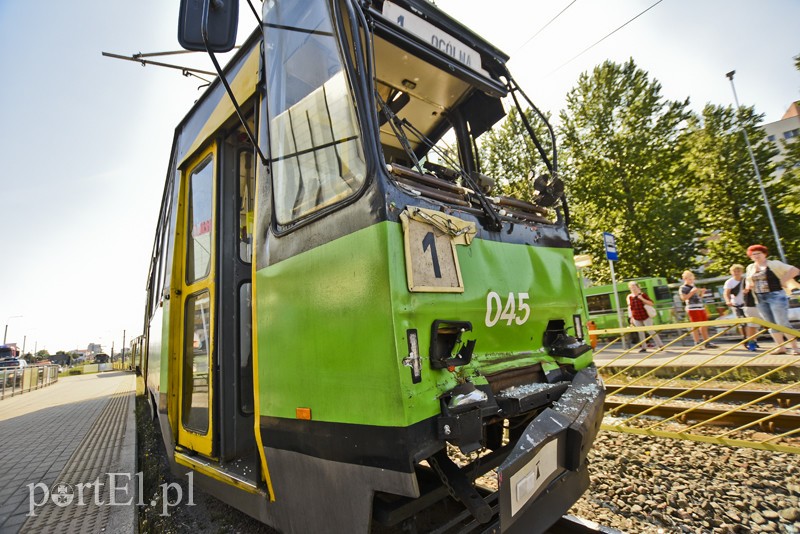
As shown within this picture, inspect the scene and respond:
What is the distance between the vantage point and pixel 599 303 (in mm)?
16625

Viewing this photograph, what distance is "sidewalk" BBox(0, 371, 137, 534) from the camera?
3.10m

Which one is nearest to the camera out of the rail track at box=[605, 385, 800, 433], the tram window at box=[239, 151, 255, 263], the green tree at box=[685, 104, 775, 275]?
the tram window at box=[239, 151, 255, 263]

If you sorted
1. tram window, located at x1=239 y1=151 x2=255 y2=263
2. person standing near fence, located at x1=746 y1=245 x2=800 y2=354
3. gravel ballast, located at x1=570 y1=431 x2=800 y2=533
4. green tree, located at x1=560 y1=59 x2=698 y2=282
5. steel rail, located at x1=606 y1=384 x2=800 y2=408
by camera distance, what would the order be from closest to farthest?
gravel ballast, located at x1=570 y1=431 x2=800 y2=533
tram window, located at x1=239 y1=151 x2=255 y2=263
steel rail, located at x1=606 y1=384 x2=800 y2=408
person standing near fence, located at x1=746 y1=245 x2=800 y2=354
green tree, located at x1=560 y1=59 x2=698 y2=282

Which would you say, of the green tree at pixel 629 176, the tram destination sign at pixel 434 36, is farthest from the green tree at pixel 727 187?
the tram destination sign at pixel 434 36

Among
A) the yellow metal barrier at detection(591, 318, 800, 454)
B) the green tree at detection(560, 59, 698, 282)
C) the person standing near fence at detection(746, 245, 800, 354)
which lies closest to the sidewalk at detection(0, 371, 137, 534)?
the yellow metal barrier at detection(591, 318, 800, 454)

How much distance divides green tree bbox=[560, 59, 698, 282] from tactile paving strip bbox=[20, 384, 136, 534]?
1926 centimetres

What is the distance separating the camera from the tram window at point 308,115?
74.4 inches

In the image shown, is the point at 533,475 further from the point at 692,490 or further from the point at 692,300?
the point at 692,300

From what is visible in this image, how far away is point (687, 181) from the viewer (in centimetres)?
2105

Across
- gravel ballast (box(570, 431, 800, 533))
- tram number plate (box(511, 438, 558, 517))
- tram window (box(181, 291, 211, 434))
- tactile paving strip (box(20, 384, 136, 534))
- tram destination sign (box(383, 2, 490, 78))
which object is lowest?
gravel ballast (box(570, 431, 800, 533))

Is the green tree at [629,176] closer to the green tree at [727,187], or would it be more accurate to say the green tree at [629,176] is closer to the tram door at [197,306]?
the green tree at [727,187]

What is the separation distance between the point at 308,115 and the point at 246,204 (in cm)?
126

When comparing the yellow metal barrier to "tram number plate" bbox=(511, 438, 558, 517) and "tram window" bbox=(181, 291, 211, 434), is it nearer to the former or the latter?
"tram number plate" bbox=(511, 438, 558, 517)

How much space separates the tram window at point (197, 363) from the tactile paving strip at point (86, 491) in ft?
3.15
